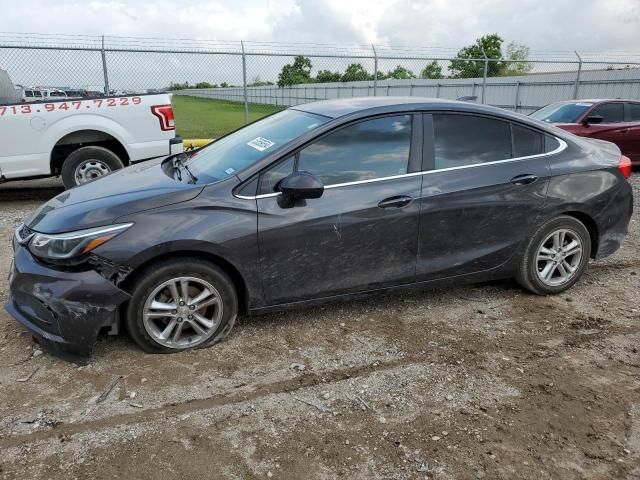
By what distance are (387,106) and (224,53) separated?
8.59 meters

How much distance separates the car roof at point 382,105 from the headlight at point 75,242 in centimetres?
168

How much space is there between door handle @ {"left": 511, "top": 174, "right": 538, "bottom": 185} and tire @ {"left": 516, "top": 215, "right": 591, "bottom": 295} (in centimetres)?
39

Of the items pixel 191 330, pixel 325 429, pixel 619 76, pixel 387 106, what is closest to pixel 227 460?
pixel 325 429

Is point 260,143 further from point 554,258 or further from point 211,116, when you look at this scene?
point 211,116

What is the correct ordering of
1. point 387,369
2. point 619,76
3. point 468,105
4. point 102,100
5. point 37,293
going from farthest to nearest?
point 619,76 < point 102,100 < point 468,105 < point 387,369 < point 37,293

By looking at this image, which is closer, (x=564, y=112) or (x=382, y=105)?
(x=382, y=105)

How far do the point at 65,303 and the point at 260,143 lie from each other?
1680mm

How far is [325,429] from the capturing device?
9.16 feet

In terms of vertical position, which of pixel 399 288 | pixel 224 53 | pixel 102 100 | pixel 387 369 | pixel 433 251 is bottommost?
pixel 387 369

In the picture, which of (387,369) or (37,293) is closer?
(37,293)

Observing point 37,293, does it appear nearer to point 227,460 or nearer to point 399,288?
point 227,460

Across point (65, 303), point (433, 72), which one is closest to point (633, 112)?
point (65, 303)

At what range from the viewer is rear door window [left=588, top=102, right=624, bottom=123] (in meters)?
10.3

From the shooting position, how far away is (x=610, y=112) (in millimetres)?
10492
